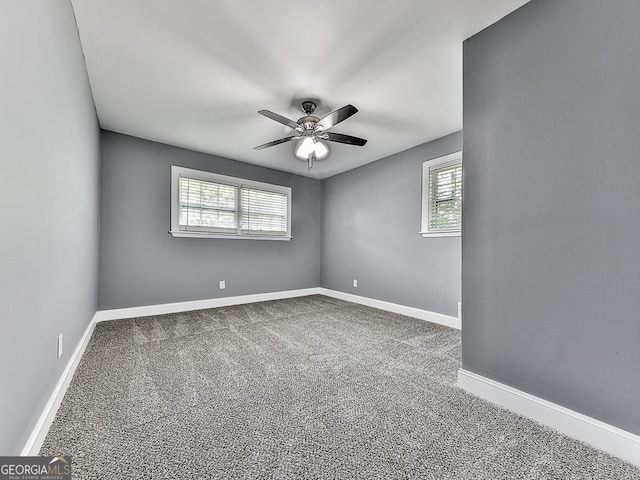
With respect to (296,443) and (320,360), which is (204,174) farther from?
(296,443)

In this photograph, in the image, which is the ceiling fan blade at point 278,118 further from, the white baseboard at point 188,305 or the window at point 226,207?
the white baseboard at point 188,305

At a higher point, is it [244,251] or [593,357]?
[244,251]

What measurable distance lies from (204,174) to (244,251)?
4.37 feet

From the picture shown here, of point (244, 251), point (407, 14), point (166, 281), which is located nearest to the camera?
point (407, 14)

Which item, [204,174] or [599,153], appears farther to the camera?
[204,174]

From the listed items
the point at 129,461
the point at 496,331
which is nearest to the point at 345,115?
the point at 496,331

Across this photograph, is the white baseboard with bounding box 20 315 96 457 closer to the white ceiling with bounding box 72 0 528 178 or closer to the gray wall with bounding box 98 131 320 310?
the gray wall with bounding box 98 131 320 310

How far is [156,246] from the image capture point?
12.5 ft

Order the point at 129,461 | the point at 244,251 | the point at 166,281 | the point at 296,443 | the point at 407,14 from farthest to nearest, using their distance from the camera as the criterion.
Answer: the point at 244,251 < the point at 166,281 < the point at 407,14 < the point at 296,443 < the point at 129,461

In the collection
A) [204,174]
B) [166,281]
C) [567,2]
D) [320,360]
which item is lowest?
[320,360]

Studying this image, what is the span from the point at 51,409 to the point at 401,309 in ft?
11.9

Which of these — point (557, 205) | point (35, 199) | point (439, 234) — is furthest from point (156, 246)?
point (557, 205)

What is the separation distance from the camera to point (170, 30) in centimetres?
184

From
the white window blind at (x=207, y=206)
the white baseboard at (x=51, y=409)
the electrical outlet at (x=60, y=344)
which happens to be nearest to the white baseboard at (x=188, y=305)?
the white window blind at (x=207, y=206)
